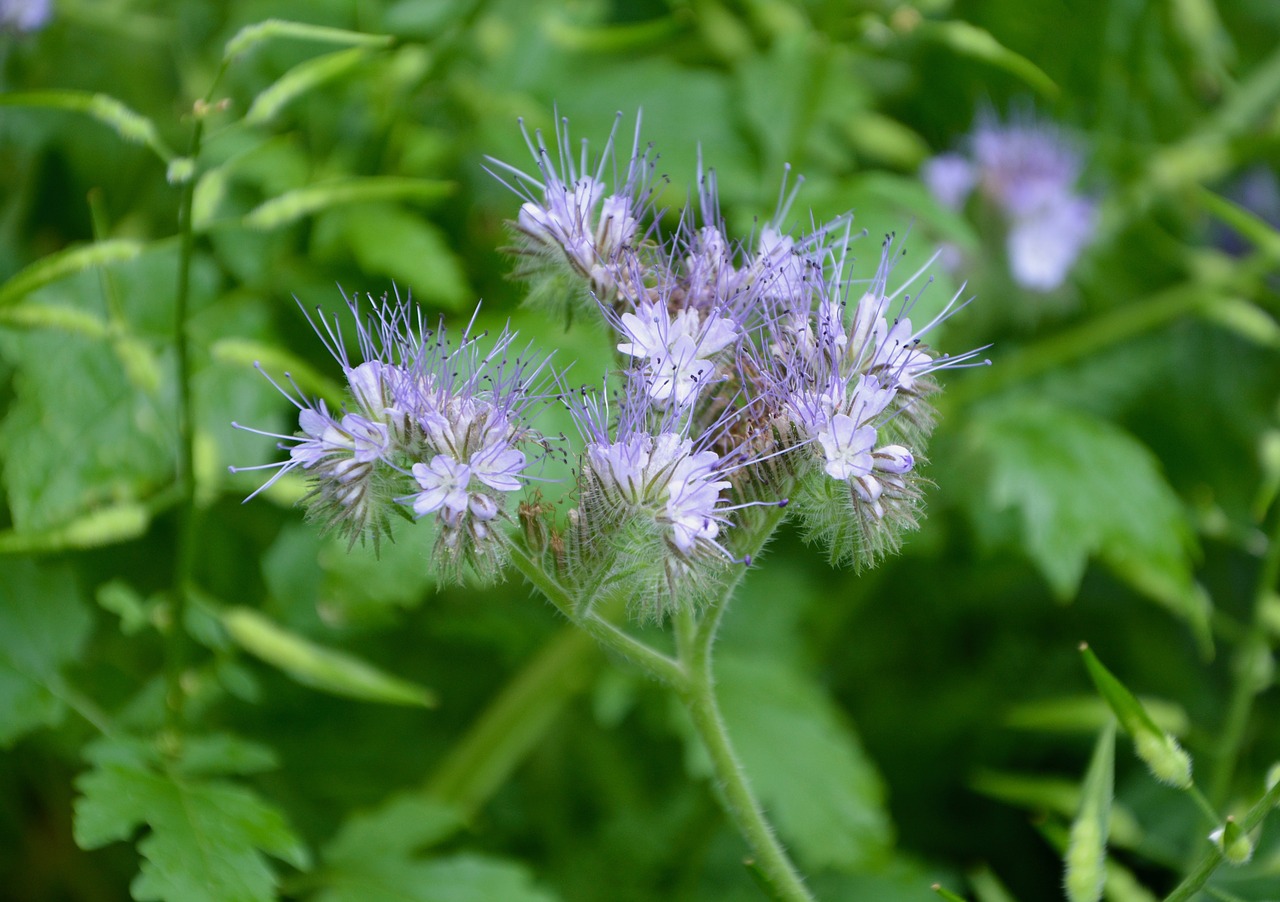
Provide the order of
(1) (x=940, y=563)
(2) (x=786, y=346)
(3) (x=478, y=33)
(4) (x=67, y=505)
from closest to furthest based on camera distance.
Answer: (2) (x=786, y=346) → (4) (x=67, y=505) → (3) (x=478, y=33) → (1) (x=940, y=563)

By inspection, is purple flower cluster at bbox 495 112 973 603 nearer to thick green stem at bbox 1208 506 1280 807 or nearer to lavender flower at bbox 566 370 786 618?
lavender flower at bbox 566 370 786 618

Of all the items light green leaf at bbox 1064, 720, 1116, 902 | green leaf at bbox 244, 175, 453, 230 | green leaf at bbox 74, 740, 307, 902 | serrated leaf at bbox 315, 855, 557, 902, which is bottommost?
serrated leaf at bbox 315, 855, 557, 902

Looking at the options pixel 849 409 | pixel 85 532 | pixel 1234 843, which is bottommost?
pixel 1234 843

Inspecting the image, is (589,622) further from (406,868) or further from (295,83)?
(295,83)

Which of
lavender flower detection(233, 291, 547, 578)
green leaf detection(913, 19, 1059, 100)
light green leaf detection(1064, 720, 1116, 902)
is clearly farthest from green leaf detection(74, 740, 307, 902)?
green leaf detection(913, 19, 1059, 100)

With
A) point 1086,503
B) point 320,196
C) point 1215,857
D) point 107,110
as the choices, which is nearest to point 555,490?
point 320,196

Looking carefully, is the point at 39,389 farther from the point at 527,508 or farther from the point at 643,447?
the point at 643,447

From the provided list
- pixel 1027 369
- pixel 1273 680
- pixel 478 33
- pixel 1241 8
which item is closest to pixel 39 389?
pixel 478 33
